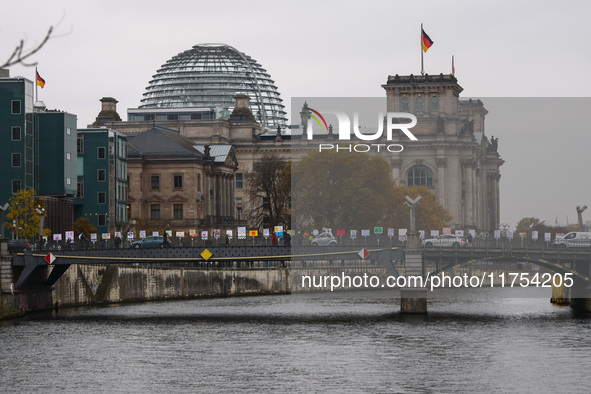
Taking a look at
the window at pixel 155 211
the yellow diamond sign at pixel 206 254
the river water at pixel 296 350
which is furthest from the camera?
the window at pixel 155 211

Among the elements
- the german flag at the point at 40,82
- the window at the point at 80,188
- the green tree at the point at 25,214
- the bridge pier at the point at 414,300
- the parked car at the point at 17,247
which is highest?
the german flag at the point at 40,82

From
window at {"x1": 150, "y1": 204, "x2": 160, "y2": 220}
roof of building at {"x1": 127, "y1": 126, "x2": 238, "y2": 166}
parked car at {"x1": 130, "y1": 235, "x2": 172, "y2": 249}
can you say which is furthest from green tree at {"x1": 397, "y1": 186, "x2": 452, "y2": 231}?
window at {"x1": 150, "y1": 204, "x2": 160, "y2": 220}

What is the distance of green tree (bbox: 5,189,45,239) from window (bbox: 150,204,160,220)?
57.6 meters

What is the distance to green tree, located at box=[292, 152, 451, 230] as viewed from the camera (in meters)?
143

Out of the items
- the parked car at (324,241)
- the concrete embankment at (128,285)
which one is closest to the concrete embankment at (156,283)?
the concrete embankment at (128,285)

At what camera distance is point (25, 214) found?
127875 mm

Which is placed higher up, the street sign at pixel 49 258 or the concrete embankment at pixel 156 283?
the street sign at pixel 49 258

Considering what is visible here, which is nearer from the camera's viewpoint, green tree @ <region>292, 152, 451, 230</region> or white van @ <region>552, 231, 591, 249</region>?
white van @ <region>552, 231, 591, 249</region>

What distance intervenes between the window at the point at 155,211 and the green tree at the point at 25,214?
2266 inches

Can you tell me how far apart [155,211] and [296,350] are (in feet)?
368

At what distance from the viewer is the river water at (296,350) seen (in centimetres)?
6556

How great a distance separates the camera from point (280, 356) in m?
75.9

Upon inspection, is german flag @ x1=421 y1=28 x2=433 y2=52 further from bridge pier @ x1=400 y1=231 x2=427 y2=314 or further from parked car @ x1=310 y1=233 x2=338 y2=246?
bridge pier @ x1=400 y1=231 x2=427 y2=314

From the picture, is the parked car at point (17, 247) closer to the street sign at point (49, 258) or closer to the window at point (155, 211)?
the street sign at point (49, 258)
